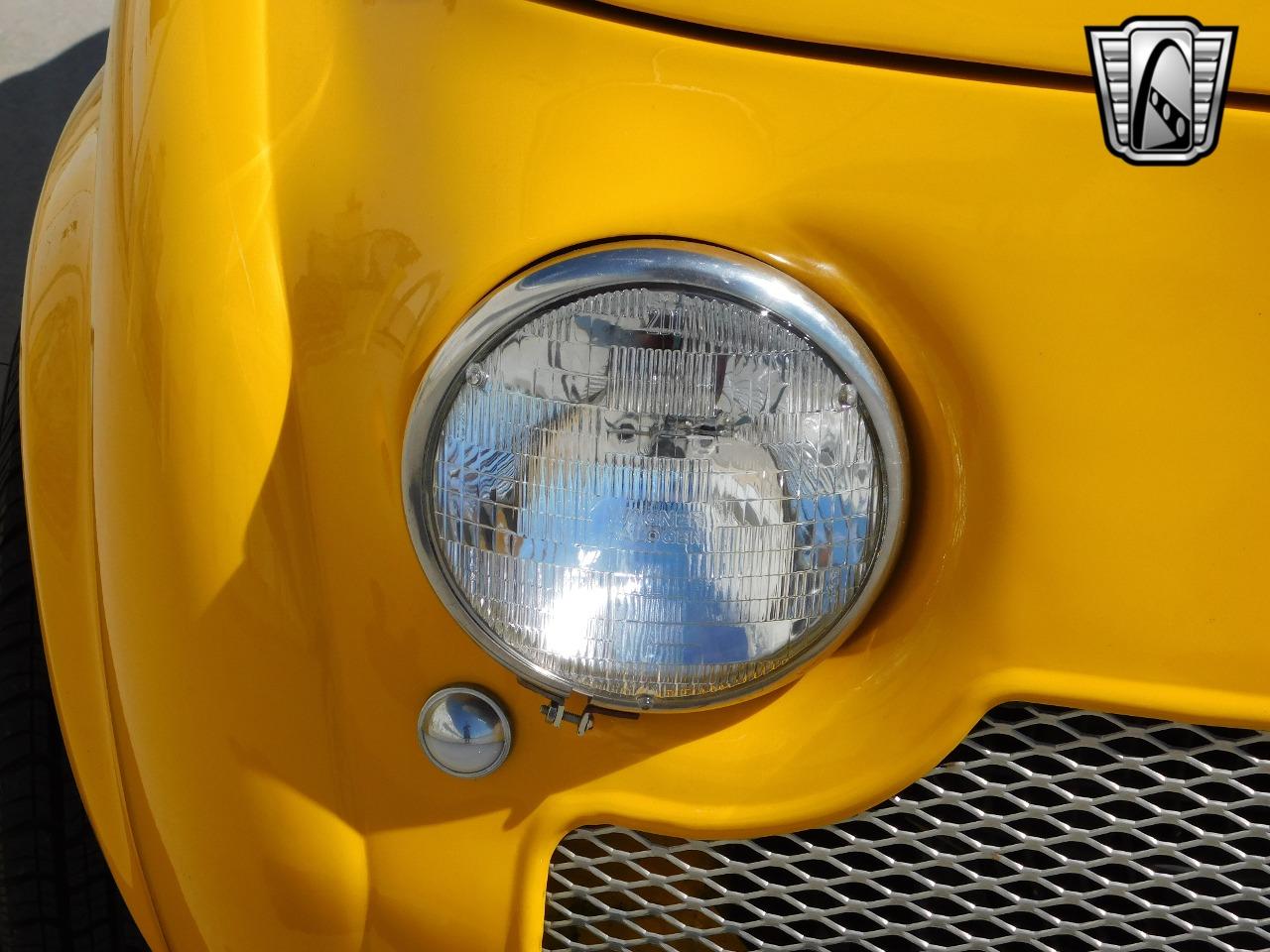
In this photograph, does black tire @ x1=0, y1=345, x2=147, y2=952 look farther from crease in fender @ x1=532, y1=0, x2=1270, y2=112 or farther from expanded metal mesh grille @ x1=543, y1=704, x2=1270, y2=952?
crease in fender @ x1=532, y1=0, x2=1270, y2=112

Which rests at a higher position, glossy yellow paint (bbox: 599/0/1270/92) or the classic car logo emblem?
glossy yellow paint (bbox: 599/0/1270/92)

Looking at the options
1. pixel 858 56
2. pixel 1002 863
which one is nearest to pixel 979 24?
pixel 858 56

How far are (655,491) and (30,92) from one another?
3.26 metres

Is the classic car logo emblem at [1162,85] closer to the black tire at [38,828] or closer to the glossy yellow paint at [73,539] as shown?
the glossy yellow paint at [73,539]

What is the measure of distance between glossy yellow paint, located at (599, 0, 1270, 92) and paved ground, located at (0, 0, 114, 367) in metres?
2.27

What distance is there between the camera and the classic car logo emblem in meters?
0.93

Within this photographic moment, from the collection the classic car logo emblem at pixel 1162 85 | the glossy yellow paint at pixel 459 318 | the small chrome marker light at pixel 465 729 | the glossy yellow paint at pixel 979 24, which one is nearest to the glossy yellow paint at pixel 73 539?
the glossy yellow paint at pixel 459 318

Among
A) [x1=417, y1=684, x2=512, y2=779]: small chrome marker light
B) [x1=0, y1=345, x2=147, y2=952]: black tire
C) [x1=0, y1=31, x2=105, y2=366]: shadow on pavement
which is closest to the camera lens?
[x1=417, y1=684, x2=512, y2=779]: small chrome marker light

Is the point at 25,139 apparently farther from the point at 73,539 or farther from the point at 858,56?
the point at 858,56

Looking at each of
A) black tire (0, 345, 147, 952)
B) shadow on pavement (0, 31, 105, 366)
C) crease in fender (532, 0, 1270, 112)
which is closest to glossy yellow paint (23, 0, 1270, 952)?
crease in fender (532, 0, 1270, 112)

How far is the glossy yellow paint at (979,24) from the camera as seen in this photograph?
3.09ft

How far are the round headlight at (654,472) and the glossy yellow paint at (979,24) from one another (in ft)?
0.65

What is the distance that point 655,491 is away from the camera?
94 cm

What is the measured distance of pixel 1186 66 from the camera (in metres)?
0.94
